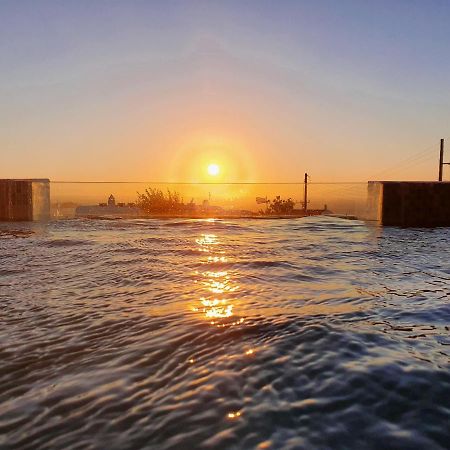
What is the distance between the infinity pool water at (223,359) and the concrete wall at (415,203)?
28.9ft

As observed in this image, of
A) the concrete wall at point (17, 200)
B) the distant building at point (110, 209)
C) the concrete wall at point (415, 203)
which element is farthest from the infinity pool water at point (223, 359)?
the distant building at point (110, 209)

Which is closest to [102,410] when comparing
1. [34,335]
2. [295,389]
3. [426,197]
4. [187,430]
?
[187,430]

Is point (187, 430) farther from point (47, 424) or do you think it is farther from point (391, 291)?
point (391, 291)

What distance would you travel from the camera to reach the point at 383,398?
5.28 feet

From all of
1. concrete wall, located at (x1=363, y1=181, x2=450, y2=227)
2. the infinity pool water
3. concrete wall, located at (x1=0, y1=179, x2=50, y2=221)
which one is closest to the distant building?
concrete wall, located at (x1=0, y1=179, x2=50, y2=221)

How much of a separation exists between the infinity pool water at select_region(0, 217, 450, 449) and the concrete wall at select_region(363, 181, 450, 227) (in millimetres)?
8820

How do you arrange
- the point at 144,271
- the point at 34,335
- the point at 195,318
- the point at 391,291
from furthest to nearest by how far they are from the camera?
the point at 144,271 → the point at 391,291 → the point at 195,318 → the point at 34,335

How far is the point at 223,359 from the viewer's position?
1.99m

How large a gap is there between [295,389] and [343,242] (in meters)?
6.04

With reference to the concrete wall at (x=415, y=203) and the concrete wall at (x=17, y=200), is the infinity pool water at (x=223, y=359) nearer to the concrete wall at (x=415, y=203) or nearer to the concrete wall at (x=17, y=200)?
the concrete wall at (x=415, y=203)

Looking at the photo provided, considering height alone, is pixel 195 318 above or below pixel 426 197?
below

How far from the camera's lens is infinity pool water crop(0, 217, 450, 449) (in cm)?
139

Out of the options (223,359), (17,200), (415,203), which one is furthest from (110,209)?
(223,359)

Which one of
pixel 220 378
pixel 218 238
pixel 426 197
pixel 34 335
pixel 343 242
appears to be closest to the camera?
pixel 220 378
